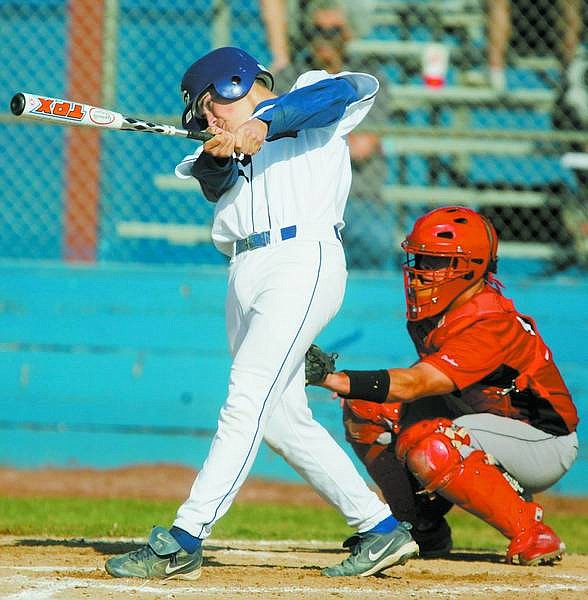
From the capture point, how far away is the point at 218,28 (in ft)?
26.4

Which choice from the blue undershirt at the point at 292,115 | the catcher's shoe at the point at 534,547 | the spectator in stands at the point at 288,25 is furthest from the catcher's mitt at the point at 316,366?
the spectator in stands at the point at 288,25

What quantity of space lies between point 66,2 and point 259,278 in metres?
5.23

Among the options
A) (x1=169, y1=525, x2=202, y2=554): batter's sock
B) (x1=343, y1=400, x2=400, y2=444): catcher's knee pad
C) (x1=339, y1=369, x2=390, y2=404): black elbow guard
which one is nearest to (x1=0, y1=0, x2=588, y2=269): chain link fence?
(x1=343, y1=400, x2=400, y2=444): catcher's knee pad

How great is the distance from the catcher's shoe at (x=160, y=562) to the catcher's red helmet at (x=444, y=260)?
4.54 feet

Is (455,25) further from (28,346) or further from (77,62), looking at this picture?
(28,346)

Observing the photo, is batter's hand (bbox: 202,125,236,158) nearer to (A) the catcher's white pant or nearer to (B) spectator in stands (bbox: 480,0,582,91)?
(A) the catcher's white pant

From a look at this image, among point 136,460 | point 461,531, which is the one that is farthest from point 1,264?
point 461,531

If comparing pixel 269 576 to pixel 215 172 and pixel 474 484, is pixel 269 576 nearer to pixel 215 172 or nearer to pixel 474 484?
pixel 474 484

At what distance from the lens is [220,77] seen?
150 inches

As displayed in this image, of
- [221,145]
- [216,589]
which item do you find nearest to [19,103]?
[221,145]

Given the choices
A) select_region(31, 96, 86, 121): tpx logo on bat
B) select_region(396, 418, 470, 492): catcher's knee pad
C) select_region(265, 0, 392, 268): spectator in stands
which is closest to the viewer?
select_region(31, 96, 86, 121): tpx logo on bat

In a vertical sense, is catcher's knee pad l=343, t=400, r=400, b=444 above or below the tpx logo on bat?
below

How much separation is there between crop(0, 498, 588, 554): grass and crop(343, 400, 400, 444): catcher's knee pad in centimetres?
92

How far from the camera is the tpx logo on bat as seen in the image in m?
3.53
